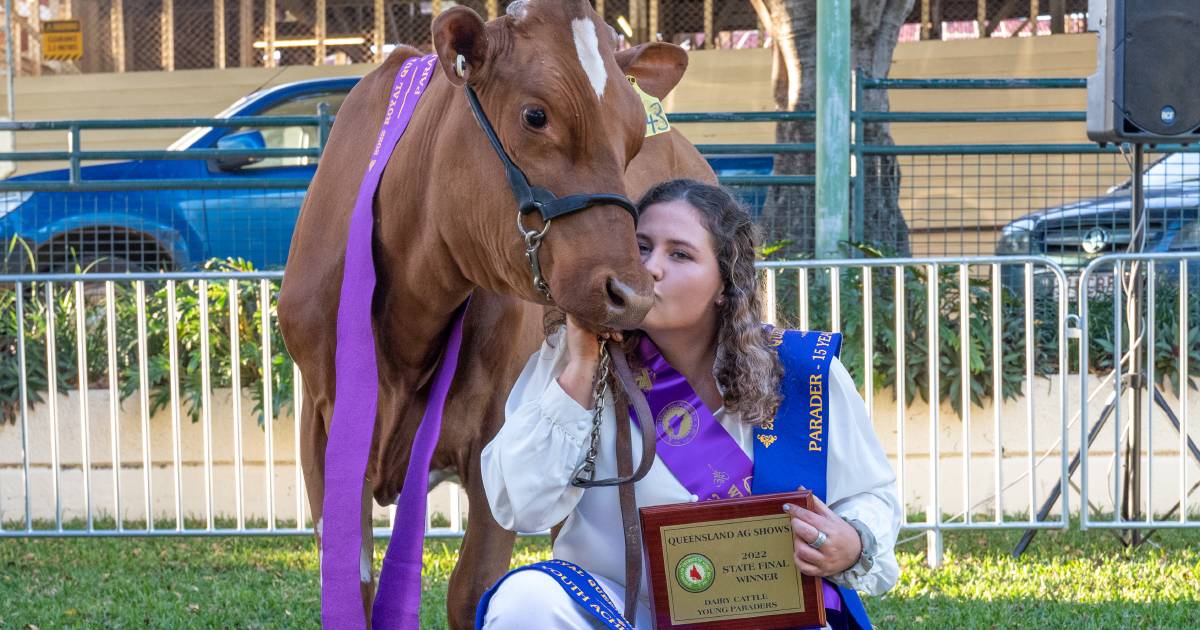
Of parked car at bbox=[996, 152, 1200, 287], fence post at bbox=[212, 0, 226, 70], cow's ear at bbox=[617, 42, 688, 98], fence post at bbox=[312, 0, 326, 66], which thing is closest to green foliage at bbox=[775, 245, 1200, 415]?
parked car at bbox=[996, 152, 1200, 287]

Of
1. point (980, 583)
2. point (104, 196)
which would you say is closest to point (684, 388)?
point (980, 583)

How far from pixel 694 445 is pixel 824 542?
Answer: 13.4 inches

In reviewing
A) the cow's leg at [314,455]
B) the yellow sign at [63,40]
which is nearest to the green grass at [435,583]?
the cow's leg at [314,455]

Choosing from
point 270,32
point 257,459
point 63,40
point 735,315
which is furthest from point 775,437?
point 63,40

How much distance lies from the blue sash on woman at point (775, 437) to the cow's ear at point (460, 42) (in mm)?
715

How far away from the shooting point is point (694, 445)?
8.73 feet

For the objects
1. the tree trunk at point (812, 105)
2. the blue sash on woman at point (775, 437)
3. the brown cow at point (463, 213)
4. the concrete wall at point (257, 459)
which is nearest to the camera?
the brown cow at point (463, 213)

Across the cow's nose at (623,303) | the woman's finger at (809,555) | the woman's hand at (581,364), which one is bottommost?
the woman's finger at (809,555)

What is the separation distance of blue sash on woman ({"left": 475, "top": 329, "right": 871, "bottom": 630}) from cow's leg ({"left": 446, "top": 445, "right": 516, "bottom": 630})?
0.71m

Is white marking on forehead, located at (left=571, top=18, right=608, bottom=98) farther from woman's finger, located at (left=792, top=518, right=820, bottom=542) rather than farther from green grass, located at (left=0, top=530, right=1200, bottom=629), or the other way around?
green grass, located at (left=0, top=530, right=1200, bottom=629)

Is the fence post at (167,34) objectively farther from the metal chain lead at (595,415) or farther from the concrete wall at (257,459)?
the metal chain lead at (595,415)

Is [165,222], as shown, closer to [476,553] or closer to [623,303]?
[476,553]

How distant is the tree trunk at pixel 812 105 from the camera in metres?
8.50

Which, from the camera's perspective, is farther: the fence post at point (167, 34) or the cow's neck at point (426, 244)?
the fence post at point (167, 34)
